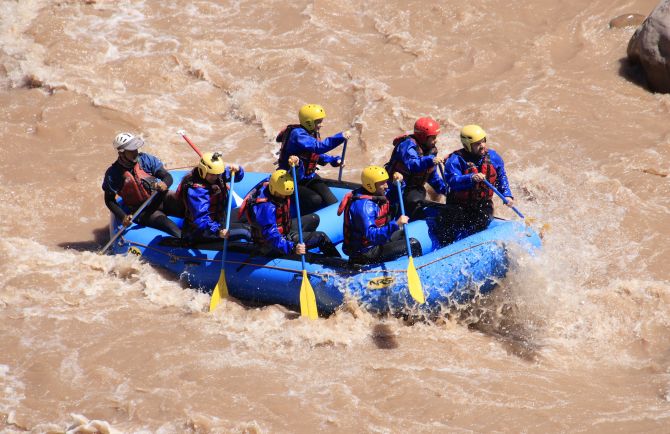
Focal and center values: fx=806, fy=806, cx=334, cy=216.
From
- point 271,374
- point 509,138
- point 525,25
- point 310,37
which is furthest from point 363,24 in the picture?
point 271,374

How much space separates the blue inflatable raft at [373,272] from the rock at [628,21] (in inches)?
240

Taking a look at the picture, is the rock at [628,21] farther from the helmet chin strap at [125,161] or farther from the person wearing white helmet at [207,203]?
the helmet chin strap at [125,161]

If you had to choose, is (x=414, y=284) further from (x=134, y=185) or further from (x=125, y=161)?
(x=125, y=161)

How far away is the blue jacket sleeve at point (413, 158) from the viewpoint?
7555mm

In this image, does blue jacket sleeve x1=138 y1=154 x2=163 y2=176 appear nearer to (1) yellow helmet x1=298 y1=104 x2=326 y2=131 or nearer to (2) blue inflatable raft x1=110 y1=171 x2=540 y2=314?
(2) blue inflatable raft x1=110 y1=171 x2=540 y2=314

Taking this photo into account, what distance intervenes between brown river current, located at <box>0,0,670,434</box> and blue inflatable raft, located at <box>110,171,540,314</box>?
0.53ft

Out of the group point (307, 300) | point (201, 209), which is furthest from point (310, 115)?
point (307, 300)

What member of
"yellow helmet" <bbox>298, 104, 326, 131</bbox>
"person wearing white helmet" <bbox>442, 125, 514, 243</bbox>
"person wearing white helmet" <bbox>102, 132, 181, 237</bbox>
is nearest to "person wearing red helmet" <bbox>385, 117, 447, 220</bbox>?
"person wearing white helmet" <bbox>442, 125, 514, 243</bbox>

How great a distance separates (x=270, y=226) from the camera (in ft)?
23.0

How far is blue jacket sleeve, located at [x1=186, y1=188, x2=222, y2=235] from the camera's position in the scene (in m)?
7.42

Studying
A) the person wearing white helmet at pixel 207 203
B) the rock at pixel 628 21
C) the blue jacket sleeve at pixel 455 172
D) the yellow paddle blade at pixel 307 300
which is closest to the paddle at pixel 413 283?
the yellow paddle blade at pixel 307 300

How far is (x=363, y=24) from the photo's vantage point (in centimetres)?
1298

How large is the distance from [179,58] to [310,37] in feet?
6.80

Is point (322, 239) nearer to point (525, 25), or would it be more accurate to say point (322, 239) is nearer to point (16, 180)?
point (16, 180)
